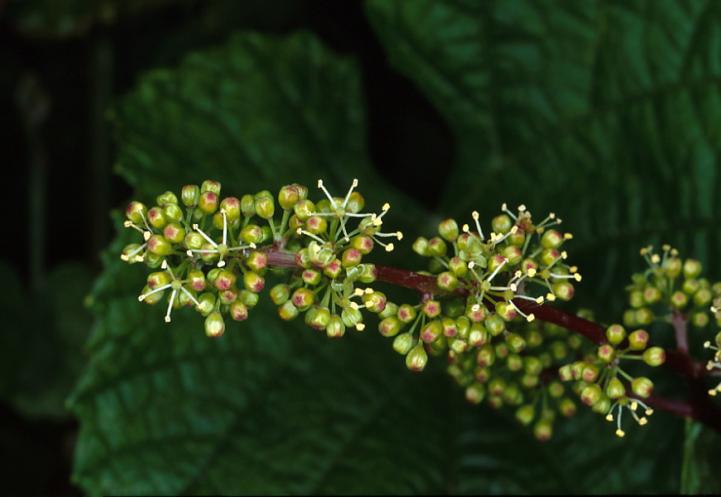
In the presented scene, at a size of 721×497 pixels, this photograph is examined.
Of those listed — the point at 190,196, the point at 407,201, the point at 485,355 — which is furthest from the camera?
the point at 407,201

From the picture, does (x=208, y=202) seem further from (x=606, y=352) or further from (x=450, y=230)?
(x=606, y=352)

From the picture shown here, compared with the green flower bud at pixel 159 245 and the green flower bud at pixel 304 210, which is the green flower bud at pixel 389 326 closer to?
the green flower bud at pixel 304 210

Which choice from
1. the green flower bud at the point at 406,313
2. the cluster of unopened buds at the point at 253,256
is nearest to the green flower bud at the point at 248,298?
the cluster of unopened buds at the point at 253,256

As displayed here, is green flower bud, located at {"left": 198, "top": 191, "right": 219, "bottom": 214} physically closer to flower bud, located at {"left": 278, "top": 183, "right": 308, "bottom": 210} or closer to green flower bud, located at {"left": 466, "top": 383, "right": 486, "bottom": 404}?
flower bud, located at {"left": 278, "top": 183, "right": 308, "bottom": 210}

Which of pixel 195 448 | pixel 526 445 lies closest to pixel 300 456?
pixel 195 448

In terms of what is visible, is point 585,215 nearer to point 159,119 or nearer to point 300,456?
point 300,456

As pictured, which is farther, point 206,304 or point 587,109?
point 587,109

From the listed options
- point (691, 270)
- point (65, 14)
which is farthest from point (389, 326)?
point (65, 14)
